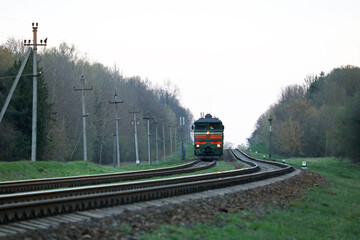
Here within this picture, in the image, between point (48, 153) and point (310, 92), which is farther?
point (310, 92)

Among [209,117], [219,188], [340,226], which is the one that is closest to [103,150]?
[209,117]

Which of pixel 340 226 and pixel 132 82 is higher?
pixel 132 82

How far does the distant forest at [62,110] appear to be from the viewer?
171ft

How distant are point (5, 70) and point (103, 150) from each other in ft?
116

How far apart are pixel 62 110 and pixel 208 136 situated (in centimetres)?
3004

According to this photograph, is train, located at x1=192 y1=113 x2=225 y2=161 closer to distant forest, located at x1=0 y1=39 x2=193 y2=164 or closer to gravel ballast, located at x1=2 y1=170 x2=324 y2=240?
distant forest, located at x1=0 y1=39 x2=193 y2=164

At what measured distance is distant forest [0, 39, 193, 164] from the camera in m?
52.2

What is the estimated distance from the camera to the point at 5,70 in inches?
2247

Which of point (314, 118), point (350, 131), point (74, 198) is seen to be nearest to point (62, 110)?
point (350, 131)

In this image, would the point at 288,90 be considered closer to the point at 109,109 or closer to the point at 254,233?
the point at 109,109

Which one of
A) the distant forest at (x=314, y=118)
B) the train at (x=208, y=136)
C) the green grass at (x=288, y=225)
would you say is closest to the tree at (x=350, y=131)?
the distant forest at (x=314, y=118)

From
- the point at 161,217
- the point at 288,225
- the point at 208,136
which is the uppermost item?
the point at 208,136

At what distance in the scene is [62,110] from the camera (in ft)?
237

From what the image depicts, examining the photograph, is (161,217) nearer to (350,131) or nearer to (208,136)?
(208,136)
